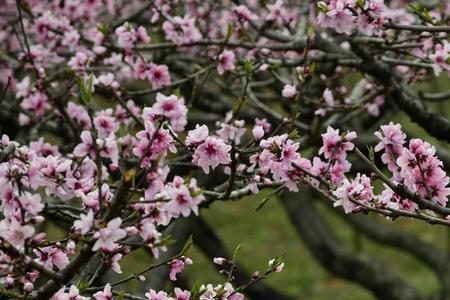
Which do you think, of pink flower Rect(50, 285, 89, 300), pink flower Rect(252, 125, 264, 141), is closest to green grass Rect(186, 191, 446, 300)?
pink flower Rect(252, 125, 264, 141)

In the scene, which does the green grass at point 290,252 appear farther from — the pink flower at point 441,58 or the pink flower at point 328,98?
the pink flower at point 441,58

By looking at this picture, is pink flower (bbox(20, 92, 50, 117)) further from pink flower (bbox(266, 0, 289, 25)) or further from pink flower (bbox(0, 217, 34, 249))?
pink flower (bbox(0, 217, 34, 249))

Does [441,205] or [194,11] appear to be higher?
[441,205]

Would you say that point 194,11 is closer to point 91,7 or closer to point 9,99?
point 91,7

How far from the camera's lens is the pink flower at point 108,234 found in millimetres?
2152

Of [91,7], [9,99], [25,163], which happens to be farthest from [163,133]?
[9,99]

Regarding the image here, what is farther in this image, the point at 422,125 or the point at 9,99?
the point at 9,99

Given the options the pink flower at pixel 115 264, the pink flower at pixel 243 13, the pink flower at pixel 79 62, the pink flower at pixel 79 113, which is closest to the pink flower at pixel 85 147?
the pink flower at pixel 115 264

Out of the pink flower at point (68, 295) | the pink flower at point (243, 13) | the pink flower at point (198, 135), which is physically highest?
the pink flower at point (198, 135)

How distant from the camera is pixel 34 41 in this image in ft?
20.7

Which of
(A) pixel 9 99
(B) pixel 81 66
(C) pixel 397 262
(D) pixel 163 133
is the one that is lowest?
(C) pixel 397 262

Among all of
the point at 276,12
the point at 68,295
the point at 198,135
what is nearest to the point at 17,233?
the point at 68,295

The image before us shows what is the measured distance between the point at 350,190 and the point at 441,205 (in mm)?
391

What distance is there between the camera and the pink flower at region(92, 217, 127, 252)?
2152mm
